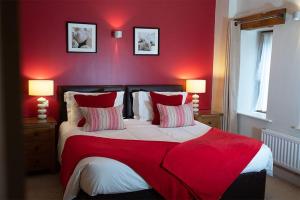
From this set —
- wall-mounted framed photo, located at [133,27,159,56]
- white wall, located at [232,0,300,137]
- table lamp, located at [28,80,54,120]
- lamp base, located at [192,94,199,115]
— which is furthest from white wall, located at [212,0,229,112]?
table lamp, located at [28,80,54,120]

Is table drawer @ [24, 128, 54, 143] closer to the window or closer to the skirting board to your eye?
the window

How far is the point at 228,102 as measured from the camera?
4711 mm

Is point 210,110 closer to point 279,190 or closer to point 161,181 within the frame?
point 279,190

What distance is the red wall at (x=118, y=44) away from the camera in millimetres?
4023

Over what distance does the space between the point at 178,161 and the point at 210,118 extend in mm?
2118

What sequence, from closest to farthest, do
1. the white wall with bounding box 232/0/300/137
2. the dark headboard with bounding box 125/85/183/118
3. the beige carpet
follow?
1. the beige carpet
2. the white wall with bounding box 232/0/300/137
3. the dark headboard with bounding box 125/85/183/118

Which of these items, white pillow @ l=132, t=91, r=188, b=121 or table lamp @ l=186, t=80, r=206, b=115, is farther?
table lamp @ l=186, t=80, r=206, b=115

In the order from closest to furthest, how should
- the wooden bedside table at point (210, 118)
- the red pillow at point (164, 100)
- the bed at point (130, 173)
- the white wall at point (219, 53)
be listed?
the bed at point (130, 173) → the red pillow at point (164, 100) → the wooden bedside table at point (210, 118) → the white wall at point (219, 53)

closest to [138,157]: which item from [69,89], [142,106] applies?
[142,106]

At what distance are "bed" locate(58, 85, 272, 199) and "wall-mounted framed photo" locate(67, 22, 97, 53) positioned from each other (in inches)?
21.5

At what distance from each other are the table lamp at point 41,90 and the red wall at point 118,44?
0.13 meters

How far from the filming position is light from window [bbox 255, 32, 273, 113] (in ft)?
14.9

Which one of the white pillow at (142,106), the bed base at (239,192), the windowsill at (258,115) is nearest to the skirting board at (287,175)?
the windowsill at (258,115)

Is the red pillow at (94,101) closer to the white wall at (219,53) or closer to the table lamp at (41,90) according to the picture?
the table lamp at (41,90)
